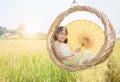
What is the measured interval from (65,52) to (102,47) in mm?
529

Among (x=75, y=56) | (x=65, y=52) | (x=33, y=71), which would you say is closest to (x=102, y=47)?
(x=75, y=56)

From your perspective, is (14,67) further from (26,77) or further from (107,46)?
(107,46)

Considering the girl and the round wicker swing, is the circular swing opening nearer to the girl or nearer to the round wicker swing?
the girl

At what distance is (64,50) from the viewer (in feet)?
9.08

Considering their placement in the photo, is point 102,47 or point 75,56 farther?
point 75,56

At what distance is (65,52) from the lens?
2.76m

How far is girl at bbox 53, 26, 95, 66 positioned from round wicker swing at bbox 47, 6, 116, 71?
0.09 m

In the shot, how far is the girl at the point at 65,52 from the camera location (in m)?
2.53

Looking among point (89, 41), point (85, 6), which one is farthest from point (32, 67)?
point (85, 6)

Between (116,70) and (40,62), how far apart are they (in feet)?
4.27

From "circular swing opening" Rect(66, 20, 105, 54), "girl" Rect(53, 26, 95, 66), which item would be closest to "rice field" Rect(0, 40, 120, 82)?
"girl" Rect(53, 26, 95, 66)

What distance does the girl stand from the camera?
253cm

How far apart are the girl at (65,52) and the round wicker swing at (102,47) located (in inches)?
3.7

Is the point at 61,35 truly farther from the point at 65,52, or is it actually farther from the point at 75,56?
the point at 75,56
